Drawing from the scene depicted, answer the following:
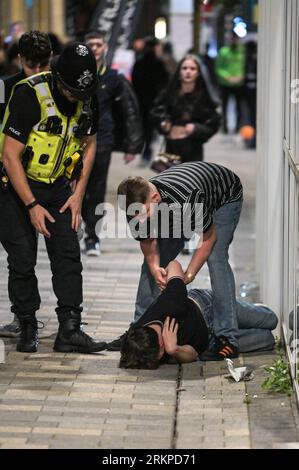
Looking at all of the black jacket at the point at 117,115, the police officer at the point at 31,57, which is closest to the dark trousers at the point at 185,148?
the black jacket at the point at 117,115

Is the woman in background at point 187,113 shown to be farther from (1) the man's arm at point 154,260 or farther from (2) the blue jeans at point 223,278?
(1) the man's arm at point 154,260

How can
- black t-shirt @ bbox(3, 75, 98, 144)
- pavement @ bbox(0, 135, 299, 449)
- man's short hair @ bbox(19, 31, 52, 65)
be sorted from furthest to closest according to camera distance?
man's short hair @ bbox(19, 31, 52, 65)
black t-shirt @ bbox(3, 75, 98, 144)
pavement @ bbox(0, 135, 299, 449)

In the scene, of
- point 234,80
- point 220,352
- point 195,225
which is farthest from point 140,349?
point 234,80

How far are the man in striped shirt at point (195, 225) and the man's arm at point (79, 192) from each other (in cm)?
50

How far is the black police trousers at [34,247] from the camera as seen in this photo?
7.70 meters

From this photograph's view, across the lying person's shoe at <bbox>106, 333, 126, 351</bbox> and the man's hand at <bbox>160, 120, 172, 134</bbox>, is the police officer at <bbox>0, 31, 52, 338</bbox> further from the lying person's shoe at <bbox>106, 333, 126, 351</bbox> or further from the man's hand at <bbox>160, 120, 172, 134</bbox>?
the man's hand at <bbox>160, 120, 172, 134</bbox>

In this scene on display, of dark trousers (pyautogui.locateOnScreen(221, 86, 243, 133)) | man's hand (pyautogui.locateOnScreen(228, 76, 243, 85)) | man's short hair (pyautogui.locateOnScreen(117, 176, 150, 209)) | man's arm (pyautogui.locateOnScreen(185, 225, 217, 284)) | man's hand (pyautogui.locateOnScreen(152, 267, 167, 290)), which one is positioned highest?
man's short hair (pyautogui.locateOnScreen(117, 176, 150, 209))

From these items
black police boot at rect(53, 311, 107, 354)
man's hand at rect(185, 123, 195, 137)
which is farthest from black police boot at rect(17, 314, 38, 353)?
man's hand at rect(185, 123, 195, 137)

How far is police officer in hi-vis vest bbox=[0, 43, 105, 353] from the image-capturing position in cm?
738

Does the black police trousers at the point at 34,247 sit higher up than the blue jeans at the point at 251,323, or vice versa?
the black police trousers at the point at 34,247

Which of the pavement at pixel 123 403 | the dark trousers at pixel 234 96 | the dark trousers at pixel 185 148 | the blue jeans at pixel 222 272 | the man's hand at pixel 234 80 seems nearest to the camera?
the pavement at pixel 123 403

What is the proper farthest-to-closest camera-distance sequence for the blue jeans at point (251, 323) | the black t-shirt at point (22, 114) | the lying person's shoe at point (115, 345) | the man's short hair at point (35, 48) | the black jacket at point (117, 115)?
the black jacket at point (117, 115) < the man's short hair at point (35, 48) < the lying person's shoe at point (115, 345) < the blue jeans at point (251, 323) < the black t-shirt at point (22, 114)

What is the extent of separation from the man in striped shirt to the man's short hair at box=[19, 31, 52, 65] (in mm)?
1171
